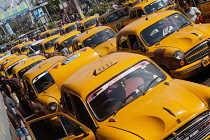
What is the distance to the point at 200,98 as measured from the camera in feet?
13.9

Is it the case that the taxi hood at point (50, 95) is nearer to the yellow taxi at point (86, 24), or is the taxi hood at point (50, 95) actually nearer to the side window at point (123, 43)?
the side window at point (123, 43)

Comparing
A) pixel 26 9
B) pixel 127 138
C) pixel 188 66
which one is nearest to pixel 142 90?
pixel 127 138

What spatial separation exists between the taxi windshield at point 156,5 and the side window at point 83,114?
9074mm

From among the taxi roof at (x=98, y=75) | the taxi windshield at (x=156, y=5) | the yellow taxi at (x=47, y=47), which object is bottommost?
the yellow taxi at (x=47, y=47)

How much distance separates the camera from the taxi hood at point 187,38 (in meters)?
6.89

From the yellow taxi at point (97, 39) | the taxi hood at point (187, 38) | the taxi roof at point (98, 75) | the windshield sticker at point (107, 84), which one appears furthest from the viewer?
the yellow taxi at point (97, 39)

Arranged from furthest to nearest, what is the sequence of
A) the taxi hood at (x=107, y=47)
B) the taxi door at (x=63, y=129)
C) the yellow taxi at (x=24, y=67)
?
the yellow taxi at (x=24, y=67)
the taxi hood at (x=107, y=47)
the taxi door at (x=63, y=129)

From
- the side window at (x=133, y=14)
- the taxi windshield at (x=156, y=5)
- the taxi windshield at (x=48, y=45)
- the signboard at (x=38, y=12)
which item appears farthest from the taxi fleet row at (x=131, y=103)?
the signboard at (x=38, y=12)

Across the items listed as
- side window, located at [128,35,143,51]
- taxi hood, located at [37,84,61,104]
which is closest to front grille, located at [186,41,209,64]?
side window, located at [128,35,143,51]

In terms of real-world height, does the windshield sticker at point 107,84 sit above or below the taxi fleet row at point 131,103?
above

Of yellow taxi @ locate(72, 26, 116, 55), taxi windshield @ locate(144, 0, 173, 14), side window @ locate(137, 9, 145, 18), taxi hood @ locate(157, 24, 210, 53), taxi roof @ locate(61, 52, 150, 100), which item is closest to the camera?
taxi roof @ locate(61, 52, 150, 100)

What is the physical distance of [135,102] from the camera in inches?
180

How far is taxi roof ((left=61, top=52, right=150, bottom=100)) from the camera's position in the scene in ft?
16.1

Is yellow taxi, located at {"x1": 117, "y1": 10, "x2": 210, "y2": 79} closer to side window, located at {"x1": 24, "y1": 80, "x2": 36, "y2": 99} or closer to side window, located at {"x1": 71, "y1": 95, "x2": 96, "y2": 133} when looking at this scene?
side window, located at {"x1": 71, "y1": 95, "x2": 96, "y2": 133}
